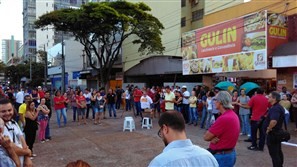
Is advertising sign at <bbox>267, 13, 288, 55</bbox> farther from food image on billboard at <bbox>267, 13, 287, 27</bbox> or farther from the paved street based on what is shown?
the paved street

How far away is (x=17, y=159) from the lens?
3107 millimetres

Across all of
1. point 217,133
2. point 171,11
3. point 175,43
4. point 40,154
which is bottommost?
point 40,154

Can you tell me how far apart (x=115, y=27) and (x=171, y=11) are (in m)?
9.95

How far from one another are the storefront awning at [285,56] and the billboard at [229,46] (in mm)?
550

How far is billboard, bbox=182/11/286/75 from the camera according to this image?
1515cm

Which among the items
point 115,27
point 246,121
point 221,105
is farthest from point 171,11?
point 221,105

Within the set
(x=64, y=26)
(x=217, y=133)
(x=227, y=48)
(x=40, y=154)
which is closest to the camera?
(x=217, y=133)

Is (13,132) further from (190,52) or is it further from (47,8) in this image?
(47,8)

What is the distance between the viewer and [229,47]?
1747 centimetres

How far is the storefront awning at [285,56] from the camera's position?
1351 cm

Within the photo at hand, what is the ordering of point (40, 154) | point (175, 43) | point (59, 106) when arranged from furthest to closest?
point (175, 43)
point (59, 106)
point (40, 154)

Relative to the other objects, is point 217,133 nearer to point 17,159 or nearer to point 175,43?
point 17,159

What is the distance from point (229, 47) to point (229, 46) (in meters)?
0.06

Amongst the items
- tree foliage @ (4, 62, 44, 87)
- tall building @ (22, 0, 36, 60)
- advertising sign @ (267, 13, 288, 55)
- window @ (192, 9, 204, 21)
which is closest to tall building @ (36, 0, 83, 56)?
tall building @ (22, 0, 36, 60)
